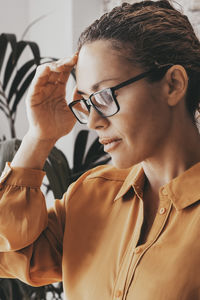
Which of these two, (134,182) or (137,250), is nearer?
(137,250)

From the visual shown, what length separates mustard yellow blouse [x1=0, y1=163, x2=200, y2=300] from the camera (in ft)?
3.25

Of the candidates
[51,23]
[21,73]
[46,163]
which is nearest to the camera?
[46,163]

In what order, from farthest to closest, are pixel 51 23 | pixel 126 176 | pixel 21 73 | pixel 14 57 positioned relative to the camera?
pixel 51 23
pixel 21 73
pixel 14 57
pixel 126 176

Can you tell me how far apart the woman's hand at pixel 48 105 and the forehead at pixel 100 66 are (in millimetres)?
148

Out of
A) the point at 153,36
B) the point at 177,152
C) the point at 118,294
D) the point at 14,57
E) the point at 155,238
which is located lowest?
the point at 118,294

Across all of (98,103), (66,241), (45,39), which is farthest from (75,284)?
(45,39)

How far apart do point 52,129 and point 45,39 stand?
1581mm

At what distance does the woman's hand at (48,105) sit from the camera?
1.25 metres

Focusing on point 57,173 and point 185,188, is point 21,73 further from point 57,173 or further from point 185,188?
point 185,188

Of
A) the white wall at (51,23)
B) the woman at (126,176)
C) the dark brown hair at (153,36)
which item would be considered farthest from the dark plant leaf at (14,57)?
the dark brown hair at (153,36)

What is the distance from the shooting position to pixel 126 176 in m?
1.29

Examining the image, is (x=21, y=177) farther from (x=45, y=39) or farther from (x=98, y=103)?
(x=45, y=39)

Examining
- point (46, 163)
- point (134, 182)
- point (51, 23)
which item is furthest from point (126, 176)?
point (51, 23)

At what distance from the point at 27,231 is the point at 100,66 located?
0.48m
